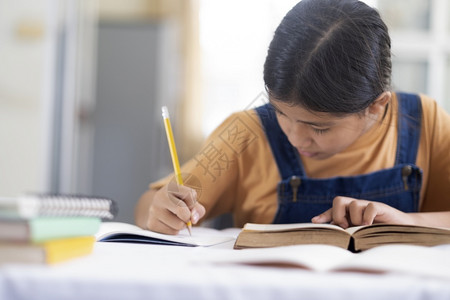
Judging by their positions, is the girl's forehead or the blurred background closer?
the girl's forehead

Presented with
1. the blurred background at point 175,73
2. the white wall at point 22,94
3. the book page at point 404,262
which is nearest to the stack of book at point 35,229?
the book page at point 404,262

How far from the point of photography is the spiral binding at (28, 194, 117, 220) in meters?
0.55

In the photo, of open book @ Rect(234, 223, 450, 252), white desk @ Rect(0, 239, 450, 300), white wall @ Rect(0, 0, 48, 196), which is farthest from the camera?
white wall @ Rect(0, 0, 48, 196)

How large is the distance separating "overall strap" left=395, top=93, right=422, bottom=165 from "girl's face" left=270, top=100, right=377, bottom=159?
145mm

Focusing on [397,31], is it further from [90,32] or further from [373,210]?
[373,210]

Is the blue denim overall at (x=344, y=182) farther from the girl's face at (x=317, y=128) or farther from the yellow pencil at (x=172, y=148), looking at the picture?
the yellow pencil at (x=172, y=148)

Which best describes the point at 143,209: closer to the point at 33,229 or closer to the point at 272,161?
the point at 272,161

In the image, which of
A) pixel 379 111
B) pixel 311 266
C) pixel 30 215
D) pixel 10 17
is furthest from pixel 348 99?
pixel 10 17

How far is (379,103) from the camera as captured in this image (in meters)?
1.06

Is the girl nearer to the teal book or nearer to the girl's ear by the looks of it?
the girl's ear

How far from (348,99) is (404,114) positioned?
12.1 inches

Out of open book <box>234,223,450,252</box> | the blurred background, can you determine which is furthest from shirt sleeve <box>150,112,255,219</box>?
the blurred background

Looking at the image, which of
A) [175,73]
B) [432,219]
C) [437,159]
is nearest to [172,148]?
[432,219]

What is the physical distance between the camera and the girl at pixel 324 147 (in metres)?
0.94
